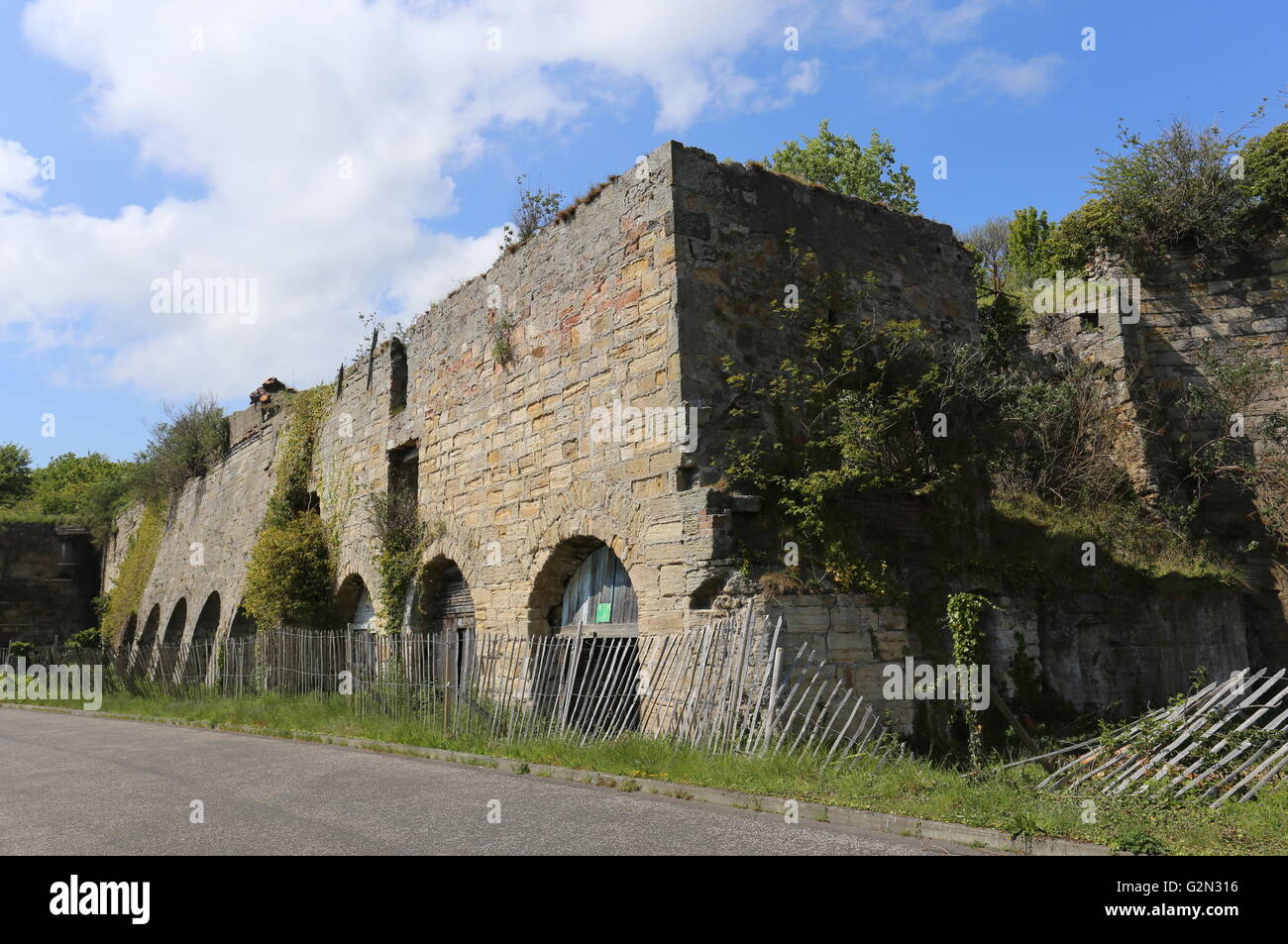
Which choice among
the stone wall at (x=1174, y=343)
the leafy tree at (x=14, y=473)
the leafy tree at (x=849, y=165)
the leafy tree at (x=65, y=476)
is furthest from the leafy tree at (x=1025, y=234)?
the leafy tree at (x=14, y=473)

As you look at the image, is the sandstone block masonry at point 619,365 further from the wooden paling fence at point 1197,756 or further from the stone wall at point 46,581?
the stone wall at point 46,581

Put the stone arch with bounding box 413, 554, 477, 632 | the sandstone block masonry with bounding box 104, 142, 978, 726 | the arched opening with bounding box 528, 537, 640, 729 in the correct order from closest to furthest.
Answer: the arched opening with bounding box 528, 537, 640, 729 → the sandstone block masonry with bounding box 104, 142, 978, 726 → the stone arch with bounding box 413, 554, 477, 632

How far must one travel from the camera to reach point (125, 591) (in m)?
28.2

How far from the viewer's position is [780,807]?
636 cm

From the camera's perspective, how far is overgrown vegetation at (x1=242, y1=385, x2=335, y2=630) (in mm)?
16266

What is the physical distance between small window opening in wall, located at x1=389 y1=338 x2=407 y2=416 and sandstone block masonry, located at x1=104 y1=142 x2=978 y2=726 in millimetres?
318

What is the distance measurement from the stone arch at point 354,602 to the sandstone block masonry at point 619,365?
3.14 feet

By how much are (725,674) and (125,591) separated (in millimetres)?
25560

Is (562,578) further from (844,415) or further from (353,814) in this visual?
(353,814)

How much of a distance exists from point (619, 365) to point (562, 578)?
2631 mm

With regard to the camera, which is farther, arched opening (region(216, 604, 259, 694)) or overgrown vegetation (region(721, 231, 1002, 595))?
arched opening (region(216, 604, 259, 694))

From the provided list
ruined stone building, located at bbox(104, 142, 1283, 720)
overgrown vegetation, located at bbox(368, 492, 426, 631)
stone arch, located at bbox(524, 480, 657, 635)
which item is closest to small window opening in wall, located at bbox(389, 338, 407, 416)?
ruined stone building, located at bbox(104, 142, 1283, 720)

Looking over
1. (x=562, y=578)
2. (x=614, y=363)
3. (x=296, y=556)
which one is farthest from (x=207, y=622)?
(x=614, y=363)

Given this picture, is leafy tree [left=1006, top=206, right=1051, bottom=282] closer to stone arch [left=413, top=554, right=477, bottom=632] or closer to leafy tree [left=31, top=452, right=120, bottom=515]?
stone arch [left=413, top=554, right=477, bottom=632]
